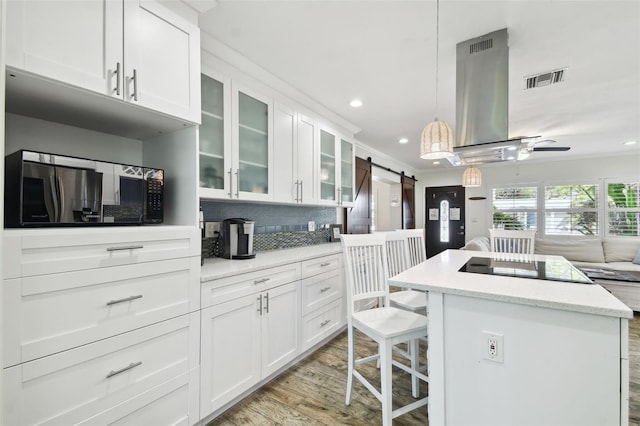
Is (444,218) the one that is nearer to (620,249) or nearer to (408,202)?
(408,202)

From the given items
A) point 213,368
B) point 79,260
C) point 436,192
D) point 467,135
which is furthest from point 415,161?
point 79,260

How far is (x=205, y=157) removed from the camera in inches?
78.6

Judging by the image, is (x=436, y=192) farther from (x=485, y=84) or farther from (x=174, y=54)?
(x=174, y=54)

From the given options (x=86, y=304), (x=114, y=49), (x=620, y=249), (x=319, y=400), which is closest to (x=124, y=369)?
(x=86, y=304)

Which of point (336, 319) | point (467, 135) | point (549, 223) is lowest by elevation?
point (336, 319)

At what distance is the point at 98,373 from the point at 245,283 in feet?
2.73

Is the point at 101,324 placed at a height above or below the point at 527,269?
below

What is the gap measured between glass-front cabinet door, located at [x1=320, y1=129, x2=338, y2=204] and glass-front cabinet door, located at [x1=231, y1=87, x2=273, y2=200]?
82 centimetres

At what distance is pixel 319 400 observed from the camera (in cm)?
195

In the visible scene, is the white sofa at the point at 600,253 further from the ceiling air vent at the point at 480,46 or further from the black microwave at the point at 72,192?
the black microwave at the point at 72,192

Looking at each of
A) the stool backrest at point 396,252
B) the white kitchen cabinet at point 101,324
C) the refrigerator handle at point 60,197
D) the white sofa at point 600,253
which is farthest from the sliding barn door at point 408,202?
the refrigerator handle at point 60,197

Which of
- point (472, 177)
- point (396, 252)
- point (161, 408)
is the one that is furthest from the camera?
point (472, 177)

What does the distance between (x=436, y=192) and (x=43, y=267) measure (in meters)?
7.52

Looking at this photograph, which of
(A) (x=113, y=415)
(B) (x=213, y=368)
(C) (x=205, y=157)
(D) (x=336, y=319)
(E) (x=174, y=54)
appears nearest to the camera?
Result: (A) (x=113, y=415)
